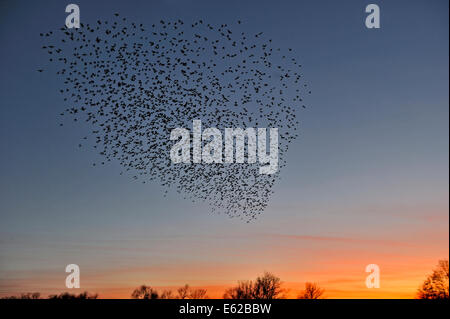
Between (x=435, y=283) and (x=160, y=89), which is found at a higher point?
(x=160, y=89)

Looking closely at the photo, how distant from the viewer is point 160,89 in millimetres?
18844
